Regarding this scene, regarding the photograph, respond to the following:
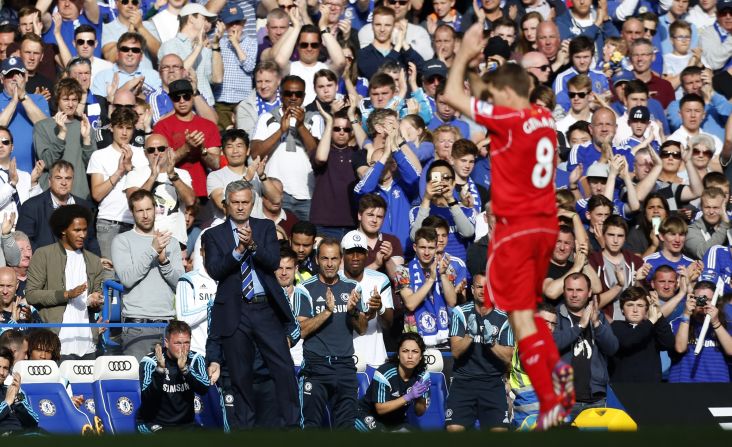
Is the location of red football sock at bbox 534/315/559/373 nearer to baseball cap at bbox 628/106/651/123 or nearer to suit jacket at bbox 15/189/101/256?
suit jacket at bbox 15/189/101/256

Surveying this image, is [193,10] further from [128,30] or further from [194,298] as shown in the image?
[194,298]

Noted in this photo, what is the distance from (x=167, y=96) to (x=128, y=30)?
52.6 inches

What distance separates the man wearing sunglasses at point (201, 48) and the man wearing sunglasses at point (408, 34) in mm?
2072

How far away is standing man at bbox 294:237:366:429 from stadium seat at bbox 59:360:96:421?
1.85 metres

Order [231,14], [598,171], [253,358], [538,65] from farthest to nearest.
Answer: [538,65] < [231,14] < [598,171] < [253,358]

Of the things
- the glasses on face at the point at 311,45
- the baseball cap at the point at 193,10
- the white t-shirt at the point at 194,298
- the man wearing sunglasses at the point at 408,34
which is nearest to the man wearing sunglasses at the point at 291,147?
the glasses on face at the point at 311,45

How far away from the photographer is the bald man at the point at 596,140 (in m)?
15.3

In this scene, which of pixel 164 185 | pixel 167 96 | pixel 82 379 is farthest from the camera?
pixel 167 96

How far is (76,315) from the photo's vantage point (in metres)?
12.9

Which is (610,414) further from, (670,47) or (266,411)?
(670,47)

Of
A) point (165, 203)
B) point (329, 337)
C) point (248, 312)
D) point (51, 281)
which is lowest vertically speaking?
point (329, 337)

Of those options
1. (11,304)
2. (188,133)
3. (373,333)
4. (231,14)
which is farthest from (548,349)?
(231,14)

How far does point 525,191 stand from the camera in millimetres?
8688

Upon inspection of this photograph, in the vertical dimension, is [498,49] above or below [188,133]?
above
